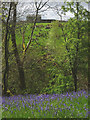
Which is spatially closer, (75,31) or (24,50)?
(75,31)

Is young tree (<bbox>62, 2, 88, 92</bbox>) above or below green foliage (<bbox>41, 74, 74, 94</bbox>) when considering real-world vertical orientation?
above

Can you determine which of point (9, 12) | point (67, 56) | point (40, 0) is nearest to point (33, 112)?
point (67, 56)

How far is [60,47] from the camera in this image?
624cm

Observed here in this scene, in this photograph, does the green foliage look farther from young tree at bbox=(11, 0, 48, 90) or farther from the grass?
the grass

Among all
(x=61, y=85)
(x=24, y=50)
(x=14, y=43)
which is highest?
(x=14, y=43)

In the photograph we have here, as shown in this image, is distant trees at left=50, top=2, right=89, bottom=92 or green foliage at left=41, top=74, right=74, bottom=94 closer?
distant trees at left=50, top=2, right=89, bottom=92

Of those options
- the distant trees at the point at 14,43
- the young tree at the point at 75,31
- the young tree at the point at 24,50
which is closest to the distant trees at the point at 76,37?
the young tree at the point at 75,31

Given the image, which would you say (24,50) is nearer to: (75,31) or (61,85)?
(61,85)

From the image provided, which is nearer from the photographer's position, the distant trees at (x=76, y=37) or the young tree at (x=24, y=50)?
the distant trees at (x=76, y=37)

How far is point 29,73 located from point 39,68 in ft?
1.62

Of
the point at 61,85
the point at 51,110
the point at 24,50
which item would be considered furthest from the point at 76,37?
the point at 51,110

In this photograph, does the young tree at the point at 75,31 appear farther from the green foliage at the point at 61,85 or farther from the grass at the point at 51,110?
the grass at the point at 51,110

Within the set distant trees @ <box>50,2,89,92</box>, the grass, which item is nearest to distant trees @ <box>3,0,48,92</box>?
distant trees @ <box>50,2,89,92</box>

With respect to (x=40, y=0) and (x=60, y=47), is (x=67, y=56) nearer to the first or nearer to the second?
(x=60, y=47)
